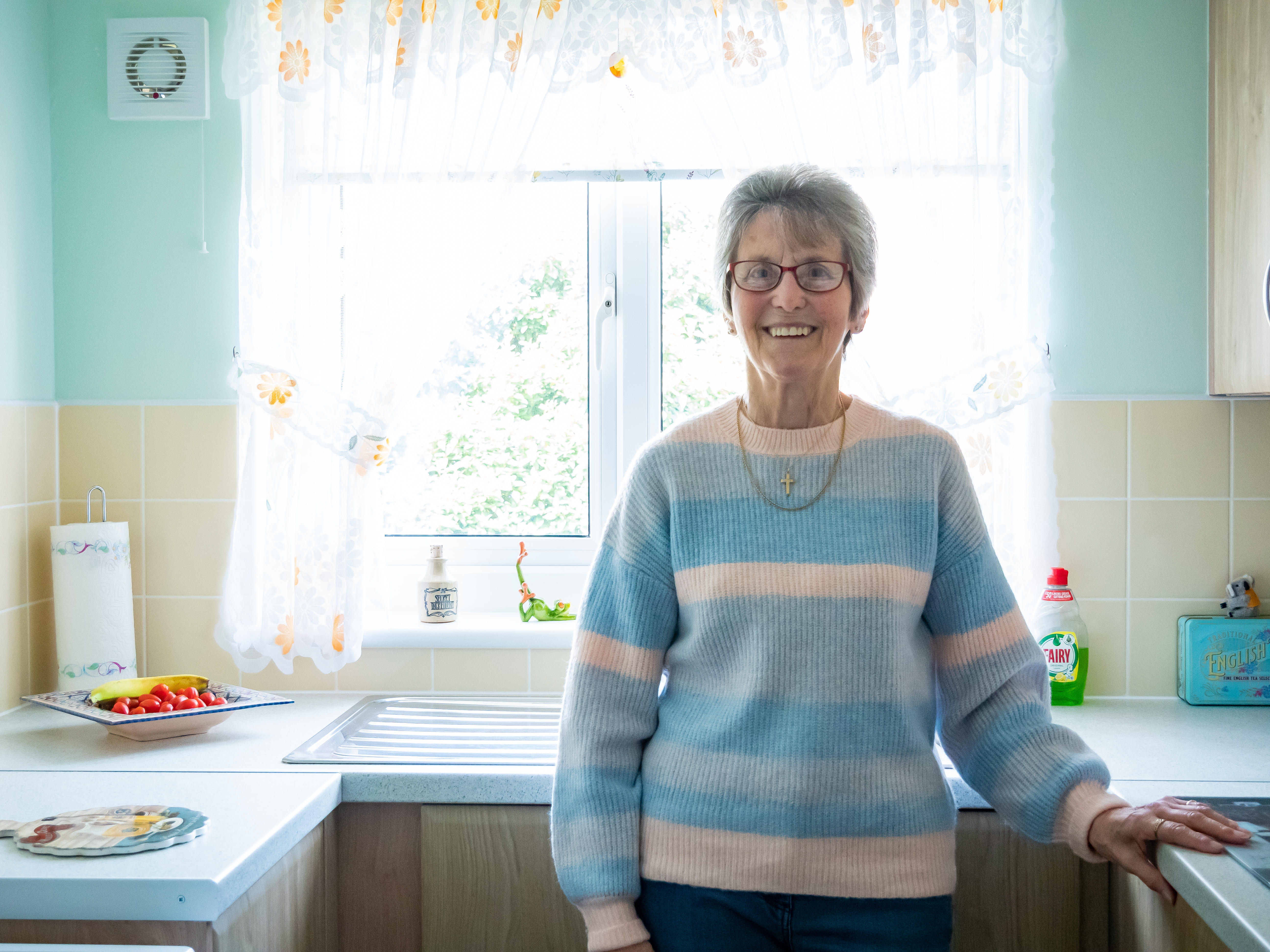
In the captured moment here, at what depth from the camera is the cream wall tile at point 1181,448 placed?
72.1 inches

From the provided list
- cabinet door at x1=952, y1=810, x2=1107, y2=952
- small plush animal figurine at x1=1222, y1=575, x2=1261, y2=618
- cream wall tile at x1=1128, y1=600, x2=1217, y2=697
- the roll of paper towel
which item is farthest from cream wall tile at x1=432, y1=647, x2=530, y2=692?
small plush animal figurine at x1=1222, y1=575, x2=1261, y2=618

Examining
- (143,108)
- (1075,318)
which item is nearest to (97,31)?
(143,108)

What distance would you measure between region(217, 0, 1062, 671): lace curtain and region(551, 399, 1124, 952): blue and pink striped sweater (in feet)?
2.11

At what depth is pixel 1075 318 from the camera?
6.05 feet

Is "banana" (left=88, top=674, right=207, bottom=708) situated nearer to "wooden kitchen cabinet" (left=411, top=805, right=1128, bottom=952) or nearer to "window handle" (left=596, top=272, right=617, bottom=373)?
"wooden kitchen cabinet" (left=411, top=805, right=1128, bottom=952)

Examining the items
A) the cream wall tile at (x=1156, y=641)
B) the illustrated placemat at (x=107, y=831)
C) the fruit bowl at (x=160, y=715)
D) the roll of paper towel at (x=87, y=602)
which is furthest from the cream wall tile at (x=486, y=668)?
the cream wall tile at (x=1156, y=641)

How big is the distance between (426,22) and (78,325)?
2.76 feet

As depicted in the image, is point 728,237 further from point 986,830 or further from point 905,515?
point 986,830

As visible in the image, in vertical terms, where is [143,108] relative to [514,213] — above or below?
above

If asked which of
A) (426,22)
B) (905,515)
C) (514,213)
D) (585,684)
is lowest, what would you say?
(585,684)

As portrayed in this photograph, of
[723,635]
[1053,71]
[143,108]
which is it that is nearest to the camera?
[723,635]

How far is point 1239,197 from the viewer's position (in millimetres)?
1689

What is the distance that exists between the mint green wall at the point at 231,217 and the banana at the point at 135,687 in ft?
1.70

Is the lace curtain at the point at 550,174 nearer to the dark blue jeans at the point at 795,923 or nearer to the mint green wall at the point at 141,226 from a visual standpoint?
the mint green wall at the point at 141,226
